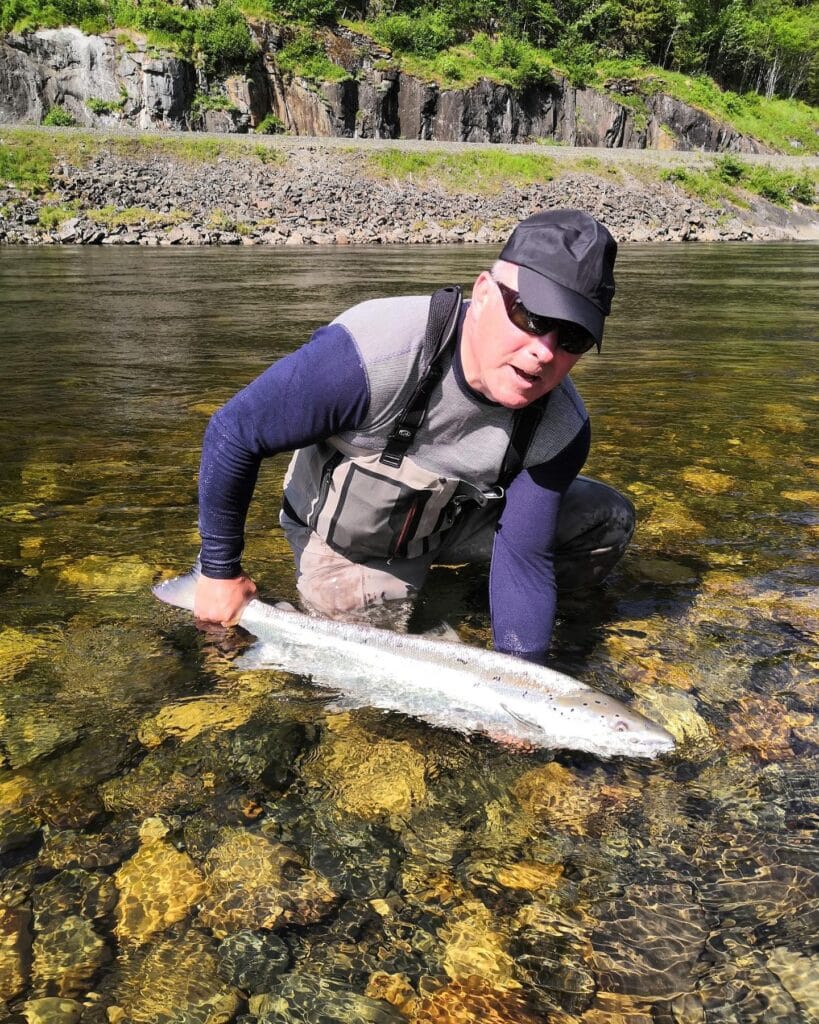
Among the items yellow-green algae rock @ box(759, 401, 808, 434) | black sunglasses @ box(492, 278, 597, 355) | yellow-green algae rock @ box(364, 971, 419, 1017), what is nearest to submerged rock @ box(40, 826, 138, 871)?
yellow-green algae rock @ box(364, 971, 419, 1017)

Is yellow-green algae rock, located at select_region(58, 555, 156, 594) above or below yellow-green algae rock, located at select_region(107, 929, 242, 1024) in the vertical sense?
below

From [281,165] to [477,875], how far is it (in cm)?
4411

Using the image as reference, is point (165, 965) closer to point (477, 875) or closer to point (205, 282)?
point (477, 875)

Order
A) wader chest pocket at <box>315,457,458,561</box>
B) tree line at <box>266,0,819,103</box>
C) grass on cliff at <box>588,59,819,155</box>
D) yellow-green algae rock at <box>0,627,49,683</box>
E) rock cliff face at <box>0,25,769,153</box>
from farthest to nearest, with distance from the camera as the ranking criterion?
grass on cliff at <box>588,59,819,155</box>
tree line at <box>266,0,819,103</box>
rock cliff face at <box>0,25,769,153</box>
yellow-green algae rock at <box>0,627,49,683</box>
wader chest pocket at <box>315,457,458,561</box>

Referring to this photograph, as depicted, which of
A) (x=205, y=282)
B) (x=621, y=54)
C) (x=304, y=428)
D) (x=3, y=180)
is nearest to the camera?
(x=304, y=428)

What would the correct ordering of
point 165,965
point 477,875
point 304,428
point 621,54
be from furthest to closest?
point 621,54
point 304,428
point 477,875
point 165,965

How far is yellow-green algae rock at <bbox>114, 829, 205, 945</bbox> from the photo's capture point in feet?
7.09

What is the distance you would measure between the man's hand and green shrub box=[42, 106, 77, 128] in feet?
170

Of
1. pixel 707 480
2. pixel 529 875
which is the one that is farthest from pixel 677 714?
pixel 707 480

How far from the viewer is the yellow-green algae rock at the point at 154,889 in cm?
216

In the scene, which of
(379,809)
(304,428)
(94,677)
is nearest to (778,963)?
(379,809)

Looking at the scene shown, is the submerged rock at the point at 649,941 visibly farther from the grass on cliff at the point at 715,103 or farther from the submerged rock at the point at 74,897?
the grass on cliff at the point at 715,103

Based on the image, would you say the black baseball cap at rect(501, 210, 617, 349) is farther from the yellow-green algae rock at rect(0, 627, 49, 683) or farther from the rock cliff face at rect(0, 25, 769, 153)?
the rock cliff face at rect(0, 25, 769, 153)

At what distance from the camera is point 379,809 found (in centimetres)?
263
